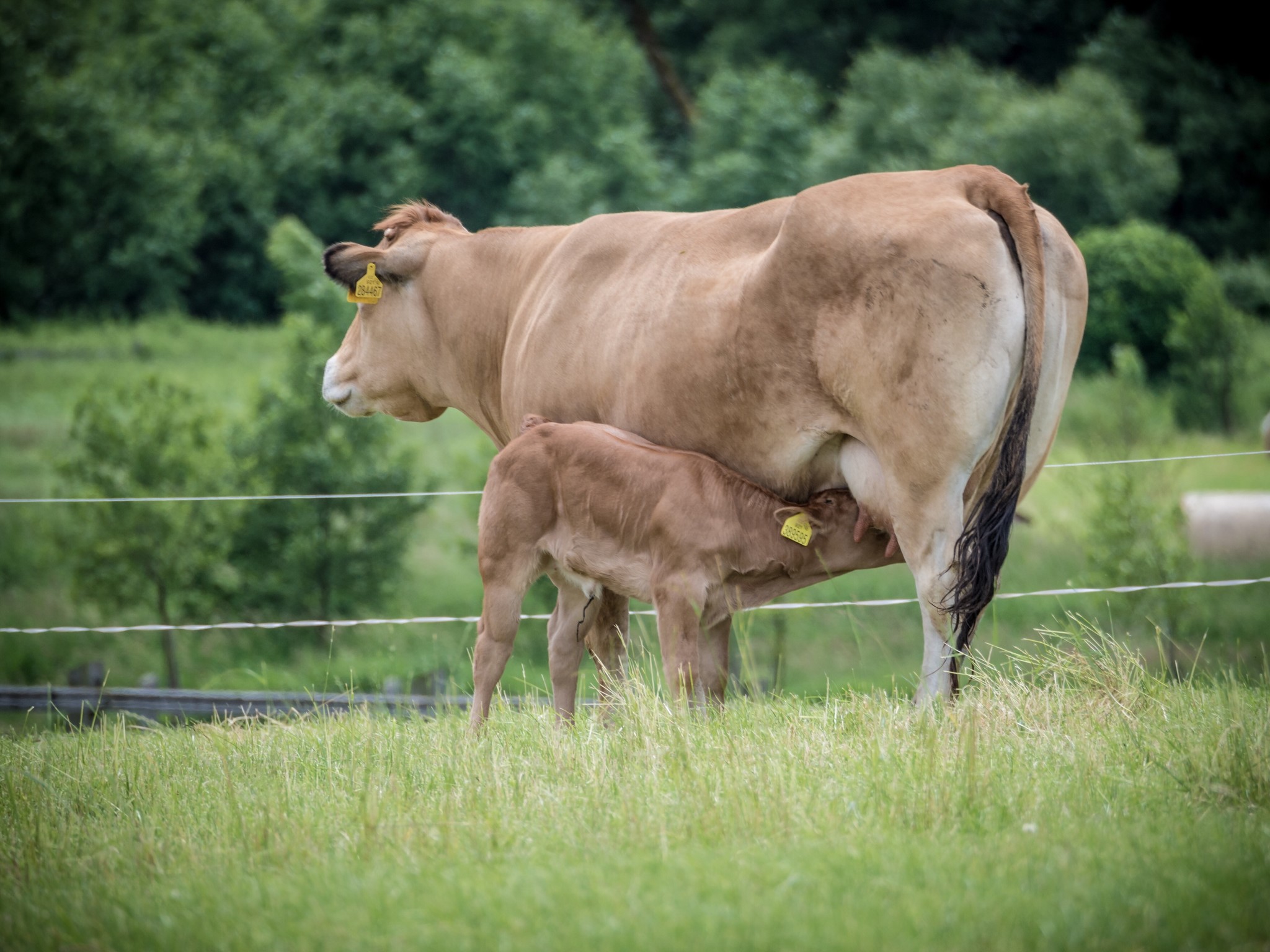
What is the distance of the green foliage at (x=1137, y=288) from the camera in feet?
91.8

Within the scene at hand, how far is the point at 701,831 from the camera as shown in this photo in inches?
162

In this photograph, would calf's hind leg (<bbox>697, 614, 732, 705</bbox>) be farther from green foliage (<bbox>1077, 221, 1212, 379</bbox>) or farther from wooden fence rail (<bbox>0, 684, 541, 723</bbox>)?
green foliage (<bbox>1077, 221, 1212, 379</bbox>)

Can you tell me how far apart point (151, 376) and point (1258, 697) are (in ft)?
54.6

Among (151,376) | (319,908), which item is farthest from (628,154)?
(319,908)

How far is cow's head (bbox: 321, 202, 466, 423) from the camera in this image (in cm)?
728

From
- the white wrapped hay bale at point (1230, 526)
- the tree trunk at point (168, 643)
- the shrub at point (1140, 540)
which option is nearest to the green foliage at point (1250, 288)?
the white wrapped hay bale at point (1230, 526)

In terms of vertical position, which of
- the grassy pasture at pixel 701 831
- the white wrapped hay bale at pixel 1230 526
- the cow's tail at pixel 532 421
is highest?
the cow's tail at pixel 532 421

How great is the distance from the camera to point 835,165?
32.7 meters

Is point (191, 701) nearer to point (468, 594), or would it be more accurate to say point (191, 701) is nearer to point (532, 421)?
point (532, 421)

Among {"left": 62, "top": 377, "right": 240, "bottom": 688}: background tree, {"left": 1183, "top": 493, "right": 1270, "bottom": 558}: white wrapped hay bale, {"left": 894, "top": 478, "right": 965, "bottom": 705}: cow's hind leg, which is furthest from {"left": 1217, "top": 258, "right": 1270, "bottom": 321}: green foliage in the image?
{"left": 894, "top": 478, "right": 965, "bottom": 705}: cow's hind leg

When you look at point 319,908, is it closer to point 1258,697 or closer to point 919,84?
point 1258,697

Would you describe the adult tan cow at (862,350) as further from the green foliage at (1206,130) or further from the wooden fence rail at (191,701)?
the green foliage at (1206,130)

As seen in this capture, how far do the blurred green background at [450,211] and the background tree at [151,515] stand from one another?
5cm

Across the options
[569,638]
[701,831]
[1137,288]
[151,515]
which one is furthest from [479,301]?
[1137,288]
